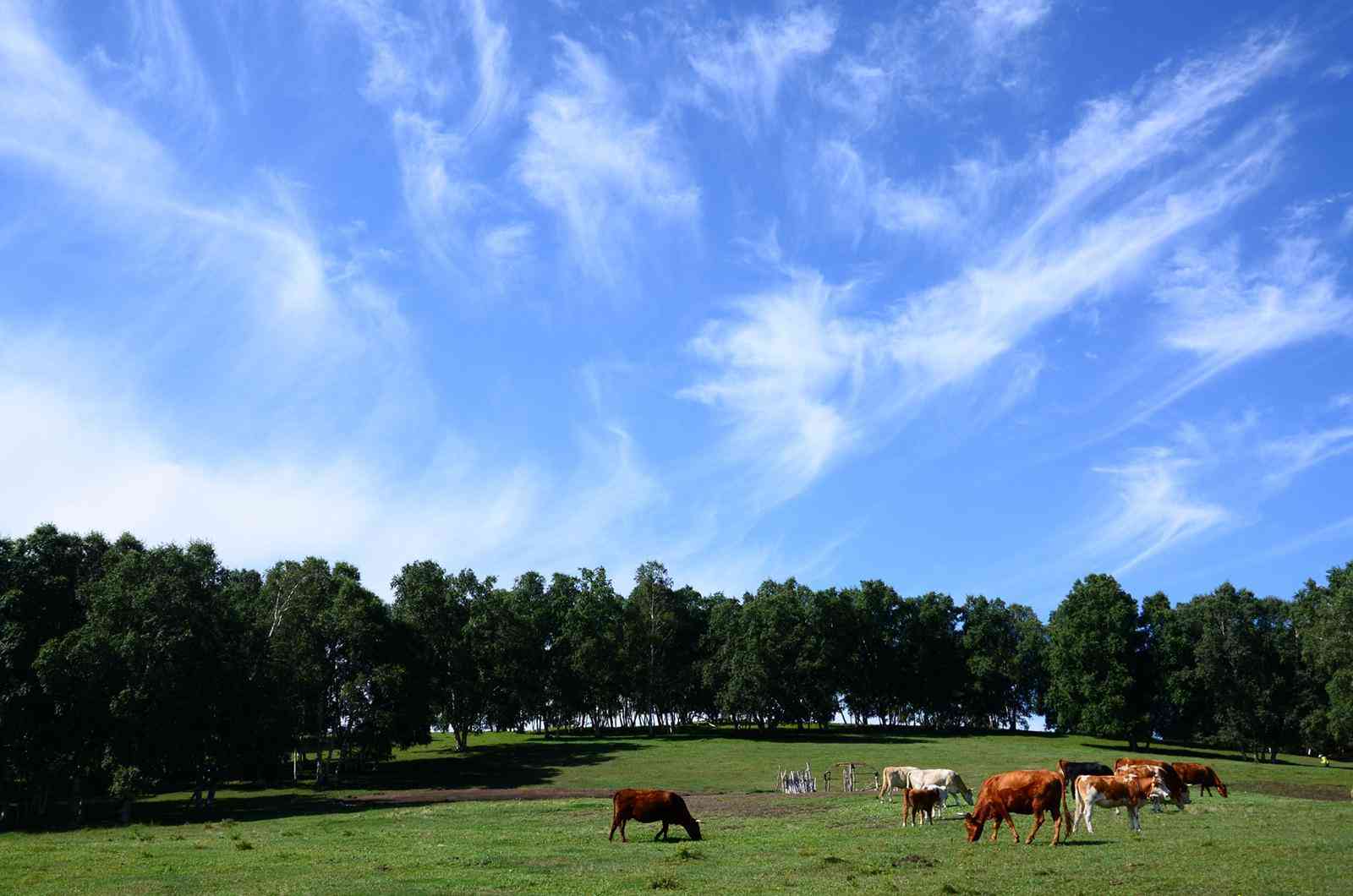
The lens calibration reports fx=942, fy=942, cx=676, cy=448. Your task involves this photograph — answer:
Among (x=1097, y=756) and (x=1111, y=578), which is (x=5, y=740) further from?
(x=1111, y=578)

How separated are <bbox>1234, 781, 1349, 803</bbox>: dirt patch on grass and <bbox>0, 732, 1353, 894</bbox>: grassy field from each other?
26cm

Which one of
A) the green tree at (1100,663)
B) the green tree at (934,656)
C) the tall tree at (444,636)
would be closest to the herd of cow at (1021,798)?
the green tree at (1100,663)

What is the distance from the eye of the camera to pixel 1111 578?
340 ft

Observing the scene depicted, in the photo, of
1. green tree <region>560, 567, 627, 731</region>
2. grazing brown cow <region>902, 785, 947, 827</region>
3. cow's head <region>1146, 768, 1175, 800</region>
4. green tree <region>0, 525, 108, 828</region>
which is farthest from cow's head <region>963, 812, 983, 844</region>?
green tree <region>560, 567, 627, 731</region>

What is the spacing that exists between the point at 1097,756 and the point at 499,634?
64033 mm

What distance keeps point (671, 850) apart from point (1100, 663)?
278 ft

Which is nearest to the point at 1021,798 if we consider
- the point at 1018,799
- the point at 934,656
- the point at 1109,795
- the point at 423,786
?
the point at 1018,799

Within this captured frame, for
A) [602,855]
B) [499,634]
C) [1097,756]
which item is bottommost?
[1097,756]

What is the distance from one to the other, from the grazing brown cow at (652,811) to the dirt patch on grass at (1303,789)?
31.3 metres

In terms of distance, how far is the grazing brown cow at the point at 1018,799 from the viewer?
2619 centimetres

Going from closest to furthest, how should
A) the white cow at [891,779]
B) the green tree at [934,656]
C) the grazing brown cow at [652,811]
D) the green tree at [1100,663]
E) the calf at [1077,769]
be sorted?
the grazing brown cow at [652,811]
the calf at [1077,769]
the white cow at [891,779]
the green tree at [1100,663]
the green tree at [934,656]

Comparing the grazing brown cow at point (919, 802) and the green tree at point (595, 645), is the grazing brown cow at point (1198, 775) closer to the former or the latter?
the grazing brown cow at point (919, 802)

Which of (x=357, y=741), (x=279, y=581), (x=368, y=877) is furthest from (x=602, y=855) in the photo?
(x=279, y=581)

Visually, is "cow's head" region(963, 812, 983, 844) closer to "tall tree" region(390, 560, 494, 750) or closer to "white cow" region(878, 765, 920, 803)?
"white cow" region(878, 765, 920, 803)
